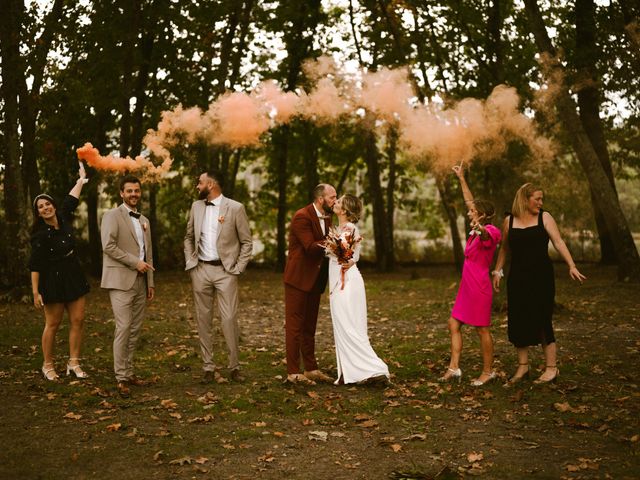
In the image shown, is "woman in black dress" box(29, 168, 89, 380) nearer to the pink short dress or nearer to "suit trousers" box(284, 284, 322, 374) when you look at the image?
"suit trousers" box(284, 284, 322, 374)

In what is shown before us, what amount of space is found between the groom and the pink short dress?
166cm

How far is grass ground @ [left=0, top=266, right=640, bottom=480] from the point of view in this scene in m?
5.71

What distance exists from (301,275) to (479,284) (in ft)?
6.75

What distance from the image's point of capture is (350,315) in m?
8.38

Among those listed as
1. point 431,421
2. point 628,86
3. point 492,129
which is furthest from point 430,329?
point 628,86

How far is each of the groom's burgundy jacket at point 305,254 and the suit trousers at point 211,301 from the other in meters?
0.69

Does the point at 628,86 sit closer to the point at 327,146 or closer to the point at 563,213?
the point at 563,213

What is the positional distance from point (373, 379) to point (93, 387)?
3.23m

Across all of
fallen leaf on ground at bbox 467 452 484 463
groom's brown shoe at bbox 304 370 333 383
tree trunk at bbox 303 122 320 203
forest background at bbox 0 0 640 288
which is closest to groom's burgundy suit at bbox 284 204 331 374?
groom's brown shoe at bbox 304 370 333 383

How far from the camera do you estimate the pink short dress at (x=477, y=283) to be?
8.13 meters

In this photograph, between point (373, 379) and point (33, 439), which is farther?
point (373, 379)

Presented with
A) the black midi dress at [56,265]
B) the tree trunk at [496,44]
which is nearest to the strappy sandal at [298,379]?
the black midi dress at [56,265]

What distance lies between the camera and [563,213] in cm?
2953

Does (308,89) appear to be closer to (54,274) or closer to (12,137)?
(12,137)
